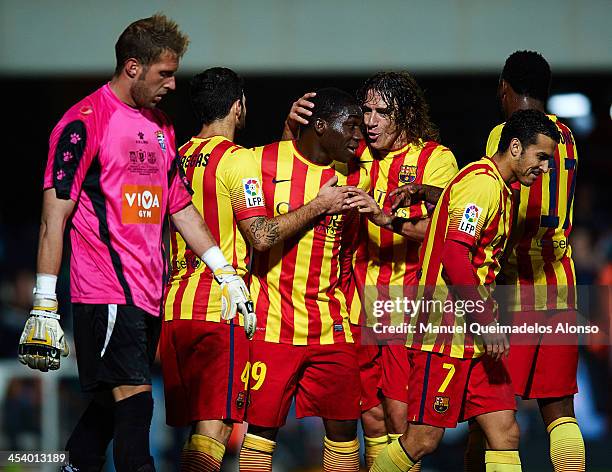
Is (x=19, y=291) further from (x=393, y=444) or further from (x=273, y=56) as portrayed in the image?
(x=393, y=444)

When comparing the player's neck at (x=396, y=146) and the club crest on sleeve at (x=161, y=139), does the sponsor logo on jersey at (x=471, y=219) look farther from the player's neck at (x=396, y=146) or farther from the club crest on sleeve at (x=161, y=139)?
the club crest on sleeve at (x=161, y=139)

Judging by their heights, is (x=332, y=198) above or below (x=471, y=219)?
above

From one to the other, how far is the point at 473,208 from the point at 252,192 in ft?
3.80

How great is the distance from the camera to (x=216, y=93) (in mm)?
6203

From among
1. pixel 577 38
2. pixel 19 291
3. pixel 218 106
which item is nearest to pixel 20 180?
pixel 19 291

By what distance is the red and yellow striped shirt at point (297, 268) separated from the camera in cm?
593

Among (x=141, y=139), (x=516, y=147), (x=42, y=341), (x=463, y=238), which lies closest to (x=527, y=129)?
(x=516, y=147)

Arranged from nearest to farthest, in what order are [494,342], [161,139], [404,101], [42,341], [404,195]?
[42,341], [161,139], [494,342], [404,195], [404,101]

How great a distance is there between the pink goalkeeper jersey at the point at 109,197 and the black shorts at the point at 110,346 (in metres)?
0.06

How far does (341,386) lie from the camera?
5.95m

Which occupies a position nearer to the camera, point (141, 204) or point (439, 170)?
point (141, 204)

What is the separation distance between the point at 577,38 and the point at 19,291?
6.42 m

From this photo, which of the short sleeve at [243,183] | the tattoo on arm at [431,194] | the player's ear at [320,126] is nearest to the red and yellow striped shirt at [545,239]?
the tattoo on arm at [431,194]

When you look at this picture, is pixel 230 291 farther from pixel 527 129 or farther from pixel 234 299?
pixel 527 129
